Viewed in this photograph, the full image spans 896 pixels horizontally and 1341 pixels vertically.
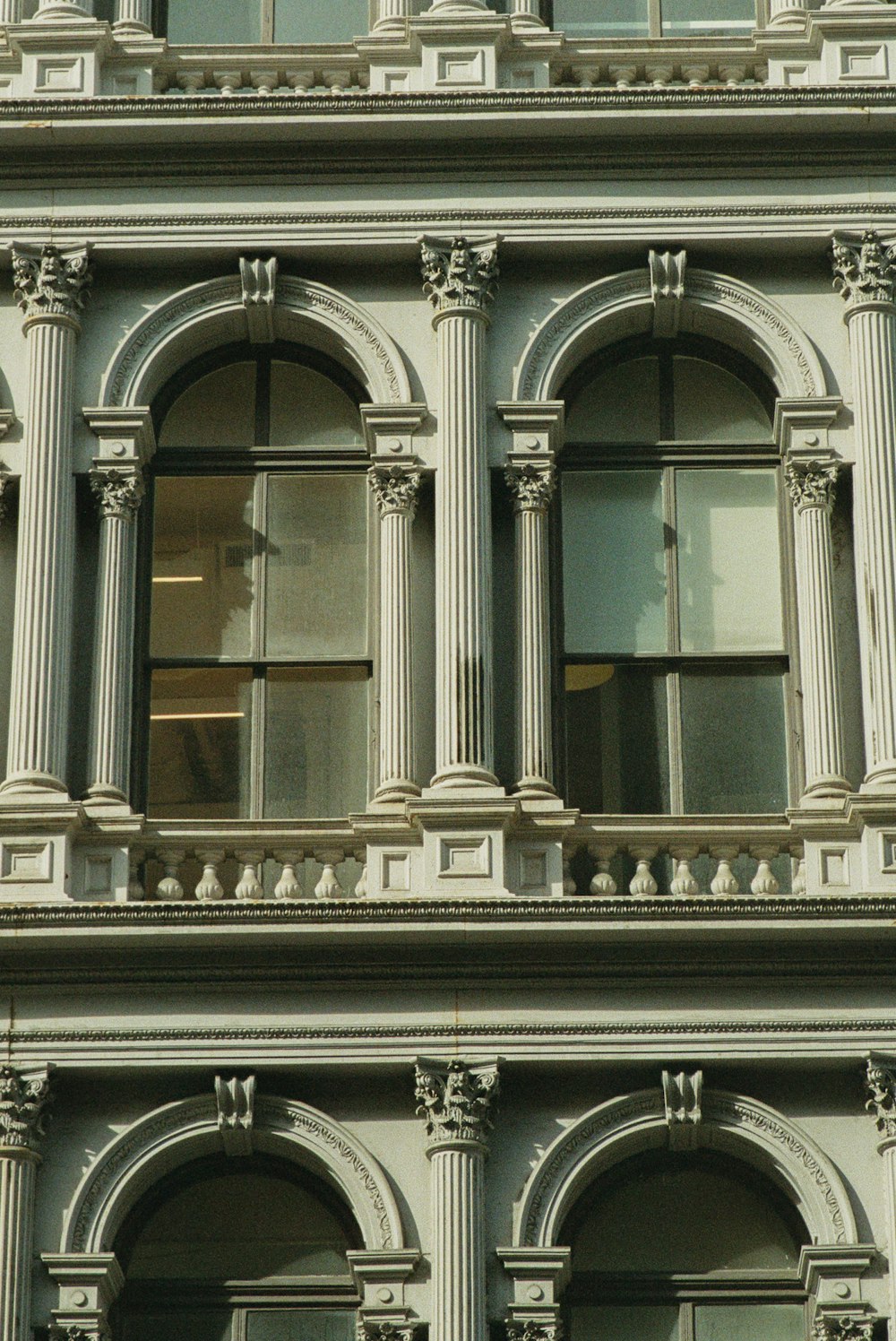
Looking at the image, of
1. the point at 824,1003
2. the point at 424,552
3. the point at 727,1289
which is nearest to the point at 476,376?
the point at 424,552

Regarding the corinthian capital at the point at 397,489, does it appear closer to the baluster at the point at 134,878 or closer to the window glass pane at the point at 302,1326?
the baluster at the point at 134,878

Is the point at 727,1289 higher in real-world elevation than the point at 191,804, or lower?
lower

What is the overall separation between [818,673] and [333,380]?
427 centimetres

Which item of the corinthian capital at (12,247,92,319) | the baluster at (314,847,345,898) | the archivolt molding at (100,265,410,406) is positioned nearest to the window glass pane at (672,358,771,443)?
the archivolt molding at (100,265,410,406)

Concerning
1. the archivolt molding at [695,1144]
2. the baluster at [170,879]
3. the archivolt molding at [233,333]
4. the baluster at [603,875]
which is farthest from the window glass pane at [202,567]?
the archivolt molding at [695,1144]

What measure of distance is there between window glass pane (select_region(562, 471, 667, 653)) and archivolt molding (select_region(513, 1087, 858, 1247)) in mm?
3496

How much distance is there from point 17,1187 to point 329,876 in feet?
9.37

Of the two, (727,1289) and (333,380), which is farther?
(333,380)

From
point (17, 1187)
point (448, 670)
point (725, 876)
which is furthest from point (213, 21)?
point (17, 1187)

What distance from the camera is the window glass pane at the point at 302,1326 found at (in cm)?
2020

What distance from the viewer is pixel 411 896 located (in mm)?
20578

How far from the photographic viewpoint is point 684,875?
20.9m

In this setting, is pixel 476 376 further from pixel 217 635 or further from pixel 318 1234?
pixel 318 1234

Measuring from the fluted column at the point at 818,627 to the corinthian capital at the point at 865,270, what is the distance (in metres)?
1.30
